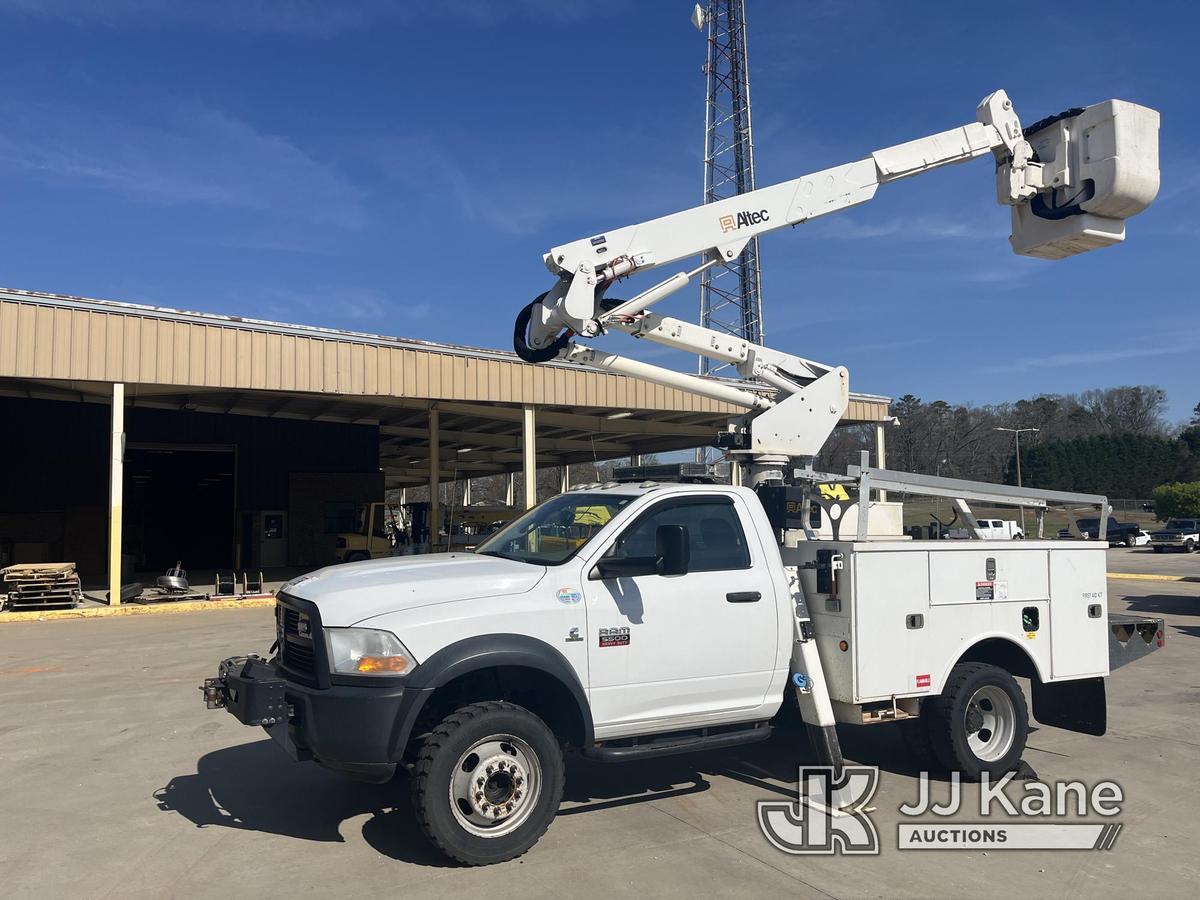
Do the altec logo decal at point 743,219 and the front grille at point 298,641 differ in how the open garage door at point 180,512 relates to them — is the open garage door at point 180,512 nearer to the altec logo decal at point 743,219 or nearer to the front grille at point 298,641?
the altec logo decal at point 743,219

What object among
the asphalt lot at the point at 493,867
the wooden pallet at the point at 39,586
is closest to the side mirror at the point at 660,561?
the asphalt lot at the point at 493,867

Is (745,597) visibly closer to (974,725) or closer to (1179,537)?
(974,725)

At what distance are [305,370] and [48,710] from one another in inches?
487

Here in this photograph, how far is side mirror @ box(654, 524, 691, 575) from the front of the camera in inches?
209

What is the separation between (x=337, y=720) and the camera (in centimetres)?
480

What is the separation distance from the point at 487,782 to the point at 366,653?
0.97 meters

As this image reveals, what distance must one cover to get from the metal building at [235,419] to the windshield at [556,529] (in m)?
15.0

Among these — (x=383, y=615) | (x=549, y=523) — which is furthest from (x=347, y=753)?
(x=549, y=523)

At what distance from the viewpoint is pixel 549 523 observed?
625 cm

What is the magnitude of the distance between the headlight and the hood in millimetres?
75

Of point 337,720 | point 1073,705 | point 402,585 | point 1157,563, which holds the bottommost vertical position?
point 1157,563

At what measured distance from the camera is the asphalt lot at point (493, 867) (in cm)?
479

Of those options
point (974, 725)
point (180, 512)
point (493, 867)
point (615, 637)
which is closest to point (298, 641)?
point (493, 867)

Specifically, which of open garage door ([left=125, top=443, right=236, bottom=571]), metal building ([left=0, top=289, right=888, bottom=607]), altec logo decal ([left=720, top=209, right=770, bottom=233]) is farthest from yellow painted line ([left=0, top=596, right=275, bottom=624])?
altec logo decal ([left=720, top=209, right=770, bottom=233])
